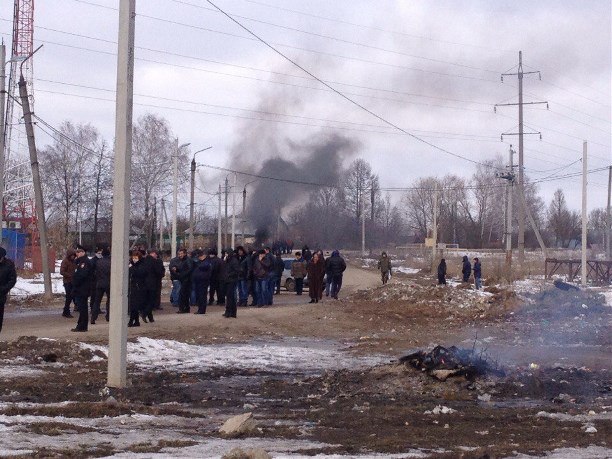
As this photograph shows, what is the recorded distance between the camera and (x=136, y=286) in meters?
19.6

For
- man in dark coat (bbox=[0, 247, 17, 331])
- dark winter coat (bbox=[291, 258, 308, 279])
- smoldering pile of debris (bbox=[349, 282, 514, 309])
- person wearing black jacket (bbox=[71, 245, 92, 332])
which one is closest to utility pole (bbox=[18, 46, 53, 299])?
dark winter coat (bbox=[291, 258, 308, 279])

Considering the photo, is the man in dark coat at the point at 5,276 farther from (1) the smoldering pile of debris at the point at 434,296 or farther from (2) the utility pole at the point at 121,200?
(1) the smoldering pile of debris at the point at 434,296

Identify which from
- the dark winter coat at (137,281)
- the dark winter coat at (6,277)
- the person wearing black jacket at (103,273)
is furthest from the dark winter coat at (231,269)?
the dark winter coat at (6,277)

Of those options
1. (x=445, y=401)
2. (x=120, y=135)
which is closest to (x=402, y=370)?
(x=445, y=401)

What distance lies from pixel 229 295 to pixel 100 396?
11223mm

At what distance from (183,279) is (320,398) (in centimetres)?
1253

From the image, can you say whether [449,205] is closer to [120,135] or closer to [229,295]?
[229,295]

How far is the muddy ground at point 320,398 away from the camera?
8.33 metres

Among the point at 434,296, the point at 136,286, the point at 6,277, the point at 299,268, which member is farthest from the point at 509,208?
the point at 6,277

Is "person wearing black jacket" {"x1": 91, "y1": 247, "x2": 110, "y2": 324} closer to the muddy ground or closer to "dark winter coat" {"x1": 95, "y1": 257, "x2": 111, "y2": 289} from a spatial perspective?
"dark winter coat" {"x1": 95, "y1": 257, "x2": 111, "y2": 289}

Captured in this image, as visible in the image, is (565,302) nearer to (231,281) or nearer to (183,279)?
(231,281)

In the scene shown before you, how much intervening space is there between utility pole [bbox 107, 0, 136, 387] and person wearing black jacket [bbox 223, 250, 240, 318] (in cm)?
1035

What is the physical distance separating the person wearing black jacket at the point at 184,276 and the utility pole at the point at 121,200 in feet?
37.6

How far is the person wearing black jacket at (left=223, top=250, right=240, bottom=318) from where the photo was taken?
883 inches
